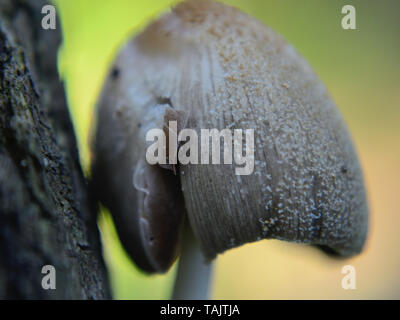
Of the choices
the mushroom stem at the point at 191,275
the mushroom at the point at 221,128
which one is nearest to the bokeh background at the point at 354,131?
the mushroom stem at the point at 191,275

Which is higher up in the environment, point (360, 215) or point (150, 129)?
point (150, 129)

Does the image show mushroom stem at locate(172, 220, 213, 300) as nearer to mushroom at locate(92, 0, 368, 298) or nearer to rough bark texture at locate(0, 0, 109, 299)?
mushroom at locate(92, 0, 368, 298)

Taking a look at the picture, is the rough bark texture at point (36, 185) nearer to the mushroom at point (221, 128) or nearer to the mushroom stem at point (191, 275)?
the mushroom at point (221, 128)

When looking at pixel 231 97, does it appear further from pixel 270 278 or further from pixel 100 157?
pixel 270 278

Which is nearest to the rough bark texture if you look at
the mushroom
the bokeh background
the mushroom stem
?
the mushroom

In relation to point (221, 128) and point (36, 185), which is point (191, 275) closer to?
point (221, 128)
